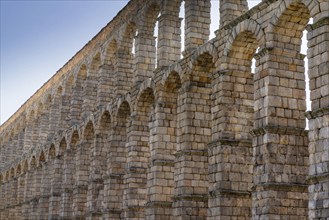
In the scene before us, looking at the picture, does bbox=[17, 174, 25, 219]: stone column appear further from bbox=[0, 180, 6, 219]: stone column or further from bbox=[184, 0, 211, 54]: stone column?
bbox=[184, 0, 211, 54]: stone column

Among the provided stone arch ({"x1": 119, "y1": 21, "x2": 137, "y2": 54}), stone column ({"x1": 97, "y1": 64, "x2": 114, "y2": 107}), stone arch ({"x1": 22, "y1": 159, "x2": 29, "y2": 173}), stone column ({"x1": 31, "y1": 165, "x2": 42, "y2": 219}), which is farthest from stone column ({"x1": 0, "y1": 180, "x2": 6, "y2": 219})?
stone arch ({"x1": 119, "y1": 21, "x2": 137, "y2": 54})

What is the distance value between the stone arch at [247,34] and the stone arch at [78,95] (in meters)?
17.5

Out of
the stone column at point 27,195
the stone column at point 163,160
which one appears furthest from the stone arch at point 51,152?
the stone column at point 163,160

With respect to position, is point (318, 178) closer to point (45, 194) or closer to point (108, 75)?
point (108, 75)

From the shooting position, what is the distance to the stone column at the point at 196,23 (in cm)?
2297

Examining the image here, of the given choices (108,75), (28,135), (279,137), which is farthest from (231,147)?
(28,135)

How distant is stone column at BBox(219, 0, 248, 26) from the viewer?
69.0 ft

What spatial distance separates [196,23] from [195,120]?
3814 mm

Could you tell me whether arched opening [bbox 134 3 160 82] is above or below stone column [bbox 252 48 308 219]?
above

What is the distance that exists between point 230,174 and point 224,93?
102 inches

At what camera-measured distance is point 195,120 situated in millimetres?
21984

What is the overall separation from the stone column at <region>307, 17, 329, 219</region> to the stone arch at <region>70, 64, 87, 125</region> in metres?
21.9

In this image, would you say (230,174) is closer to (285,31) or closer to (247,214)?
(247,214)

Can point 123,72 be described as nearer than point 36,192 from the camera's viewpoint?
Yes
